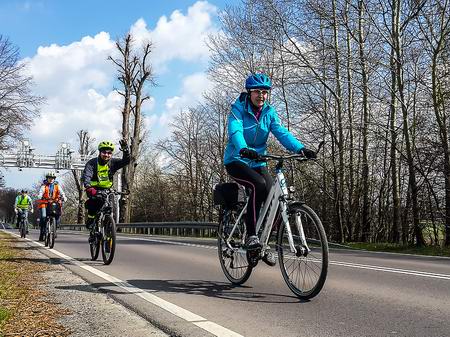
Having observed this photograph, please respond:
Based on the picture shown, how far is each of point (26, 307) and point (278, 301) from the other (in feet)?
7.62

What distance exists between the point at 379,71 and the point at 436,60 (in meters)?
2.17

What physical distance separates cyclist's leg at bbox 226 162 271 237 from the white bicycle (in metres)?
0.08

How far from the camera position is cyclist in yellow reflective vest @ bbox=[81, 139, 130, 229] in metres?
8.34

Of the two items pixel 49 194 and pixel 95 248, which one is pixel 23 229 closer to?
pixel 49 194

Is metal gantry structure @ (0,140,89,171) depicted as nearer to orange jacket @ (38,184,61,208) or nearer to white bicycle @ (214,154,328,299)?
orange jacket @ (38,184,61,208)

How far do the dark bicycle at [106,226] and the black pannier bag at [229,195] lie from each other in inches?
115

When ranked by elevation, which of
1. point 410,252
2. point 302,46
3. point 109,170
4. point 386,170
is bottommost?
point 410,252

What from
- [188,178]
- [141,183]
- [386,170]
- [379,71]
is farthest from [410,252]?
[141,183]

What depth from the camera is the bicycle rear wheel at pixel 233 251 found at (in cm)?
548

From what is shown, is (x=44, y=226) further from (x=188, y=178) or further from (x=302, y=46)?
(x=188, y=178)

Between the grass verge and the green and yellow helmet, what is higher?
the green and yellow helmet

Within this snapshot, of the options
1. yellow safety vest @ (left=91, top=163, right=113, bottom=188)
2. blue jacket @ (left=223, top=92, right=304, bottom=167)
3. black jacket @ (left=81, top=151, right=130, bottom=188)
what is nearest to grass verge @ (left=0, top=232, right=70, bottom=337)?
black jacket @ (left=81, top=151, right=130, bottom=188)

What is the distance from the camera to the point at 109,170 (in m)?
8.69

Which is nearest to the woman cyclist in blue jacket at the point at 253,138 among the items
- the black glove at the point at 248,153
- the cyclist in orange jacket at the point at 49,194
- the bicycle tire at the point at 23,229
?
the black glove at the point at 248,153
